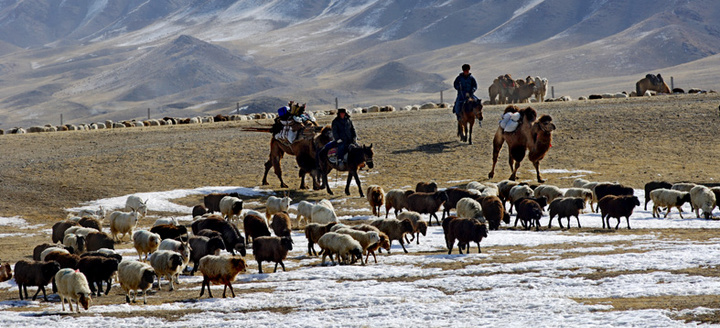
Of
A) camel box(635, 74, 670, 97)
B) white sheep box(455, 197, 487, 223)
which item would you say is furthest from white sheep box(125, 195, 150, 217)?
camel box(635, 74, 670, 97)

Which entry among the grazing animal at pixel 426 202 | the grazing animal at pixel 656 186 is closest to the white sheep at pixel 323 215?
the grazing animal at pixel 426 202

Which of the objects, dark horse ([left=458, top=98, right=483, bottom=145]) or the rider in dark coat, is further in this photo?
dark horse ([left=458, top=98, right=483, bottom=145])

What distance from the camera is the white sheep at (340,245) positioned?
16.9 m

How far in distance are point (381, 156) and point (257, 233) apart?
1661 cm

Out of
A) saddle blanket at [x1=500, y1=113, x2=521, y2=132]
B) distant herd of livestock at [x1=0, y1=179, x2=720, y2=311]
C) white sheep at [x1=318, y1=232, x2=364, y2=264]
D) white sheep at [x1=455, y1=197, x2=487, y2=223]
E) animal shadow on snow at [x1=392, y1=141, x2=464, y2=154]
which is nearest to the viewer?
distant herd of livestock at [x1=0, y1=179, x2=720, y2=311]

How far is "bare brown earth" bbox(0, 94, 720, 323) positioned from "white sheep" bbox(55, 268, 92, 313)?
6.30 m

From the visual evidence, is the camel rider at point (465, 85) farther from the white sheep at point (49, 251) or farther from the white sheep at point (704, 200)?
the white sheep at point (49, 251)

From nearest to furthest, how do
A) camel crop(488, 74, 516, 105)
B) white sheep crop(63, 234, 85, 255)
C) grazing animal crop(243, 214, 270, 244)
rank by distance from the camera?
white sheep crop(63, 234, 85, 255) → grazing animal crop(243, 214, 270, 244) → camel crop(488, 74, 516, 105)

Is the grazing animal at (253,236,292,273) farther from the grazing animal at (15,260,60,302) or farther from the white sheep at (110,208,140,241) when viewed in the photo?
the white sheep at (110,208,140,241)

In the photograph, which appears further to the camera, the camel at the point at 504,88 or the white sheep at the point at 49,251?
the camel at the point at 504,88

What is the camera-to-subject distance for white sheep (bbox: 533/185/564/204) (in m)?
24.2

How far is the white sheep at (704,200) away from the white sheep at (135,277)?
14.9m

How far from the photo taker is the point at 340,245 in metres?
17.0

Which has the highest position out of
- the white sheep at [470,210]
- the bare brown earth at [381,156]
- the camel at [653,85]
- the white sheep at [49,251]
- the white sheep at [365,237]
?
the camel at [653,85]
